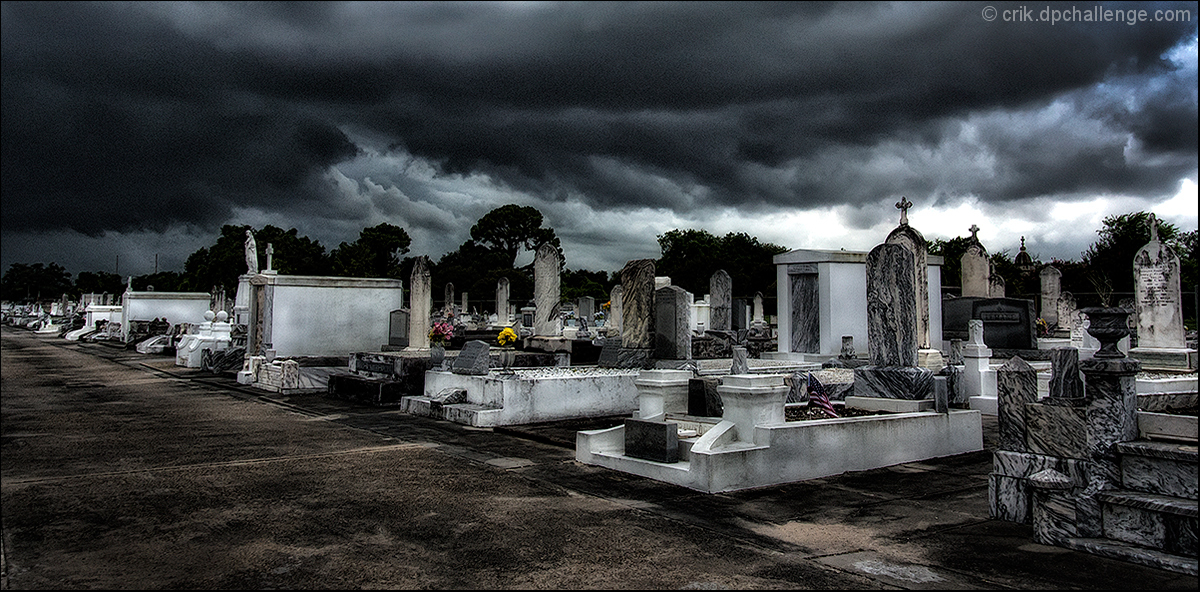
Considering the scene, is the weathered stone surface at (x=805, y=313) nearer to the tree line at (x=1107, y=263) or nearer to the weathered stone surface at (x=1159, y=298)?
the weathered stone surface at (x=1159, y=298)

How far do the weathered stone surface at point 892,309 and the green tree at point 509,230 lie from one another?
56.3 metres

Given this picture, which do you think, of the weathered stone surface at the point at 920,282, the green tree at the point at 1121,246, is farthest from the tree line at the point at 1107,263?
the weathered stone surface at the point at 920,282

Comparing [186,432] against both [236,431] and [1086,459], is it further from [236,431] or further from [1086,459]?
[1086,459]

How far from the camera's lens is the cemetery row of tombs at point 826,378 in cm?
438

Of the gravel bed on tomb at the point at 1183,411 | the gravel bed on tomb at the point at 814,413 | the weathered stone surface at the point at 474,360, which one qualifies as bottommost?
the gravel bed on tomb at the point at 814,413

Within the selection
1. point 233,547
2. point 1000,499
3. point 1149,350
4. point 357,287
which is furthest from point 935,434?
point 357,287

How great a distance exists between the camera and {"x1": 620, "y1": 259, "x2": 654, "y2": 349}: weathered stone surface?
1064 centimetres

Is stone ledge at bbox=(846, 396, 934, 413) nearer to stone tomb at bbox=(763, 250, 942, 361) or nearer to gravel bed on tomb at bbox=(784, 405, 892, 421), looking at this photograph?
gravel bed on tomb at bbox=(784, 405, 892, 421)

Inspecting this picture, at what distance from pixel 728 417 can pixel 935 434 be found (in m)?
2.54

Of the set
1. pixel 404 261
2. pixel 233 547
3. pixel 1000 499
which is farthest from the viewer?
pixel 404 261

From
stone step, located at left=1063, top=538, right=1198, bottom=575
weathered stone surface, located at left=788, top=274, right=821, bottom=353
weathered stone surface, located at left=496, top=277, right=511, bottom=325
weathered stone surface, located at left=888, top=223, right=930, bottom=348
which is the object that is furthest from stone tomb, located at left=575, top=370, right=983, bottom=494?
weathered stone surface, located at left=496, top=277, right=511, bottom=325

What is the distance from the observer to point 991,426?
30.9 feet

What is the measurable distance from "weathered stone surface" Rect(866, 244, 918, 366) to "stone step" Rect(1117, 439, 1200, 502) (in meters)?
3.19

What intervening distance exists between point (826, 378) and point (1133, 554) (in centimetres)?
623
